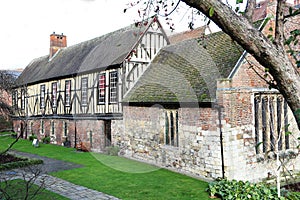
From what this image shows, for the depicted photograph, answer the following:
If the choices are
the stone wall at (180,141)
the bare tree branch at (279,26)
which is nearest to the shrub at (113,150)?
the stone wall at (180,141)

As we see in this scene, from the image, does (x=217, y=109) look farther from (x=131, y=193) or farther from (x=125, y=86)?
(x=125, y=86)

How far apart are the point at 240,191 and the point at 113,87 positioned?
10.5 meters

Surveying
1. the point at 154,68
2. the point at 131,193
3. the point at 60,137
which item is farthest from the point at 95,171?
the point at 60,137

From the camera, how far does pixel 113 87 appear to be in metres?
17.1

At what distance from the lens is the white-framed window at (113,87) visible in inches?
661

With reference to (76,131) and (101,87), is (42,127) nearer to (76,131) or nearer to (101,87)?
(76,131)

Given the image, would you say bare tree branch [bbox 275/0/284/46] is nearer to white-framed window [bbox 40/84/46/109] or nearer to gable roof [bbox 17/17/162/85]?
gable roof [bbox 17/17/162/85]

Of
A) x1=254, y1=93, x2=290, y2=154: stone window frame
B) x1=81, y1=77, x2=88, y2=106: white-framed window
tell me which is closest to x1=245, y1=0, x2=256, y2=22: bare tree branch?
x1=254, y1=93, x2=290, y2=154: stone window frame

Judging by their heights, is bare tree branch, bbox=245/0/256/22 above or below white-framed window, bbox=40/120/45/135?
above

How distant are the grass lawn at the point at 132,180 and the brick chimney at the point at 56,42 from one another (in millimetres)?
15852

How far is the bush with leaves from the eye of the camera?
834 centimetres

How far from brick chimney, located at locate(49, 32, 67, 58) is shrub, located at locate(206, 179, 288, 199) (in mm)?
23021

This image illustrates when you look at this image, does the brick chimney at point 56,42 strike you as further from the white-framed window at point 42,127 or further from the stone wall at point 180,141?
the stone wall at point 180,141

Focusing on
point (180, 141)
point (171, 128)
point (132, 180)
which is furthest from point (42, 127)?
point (180, 141)
